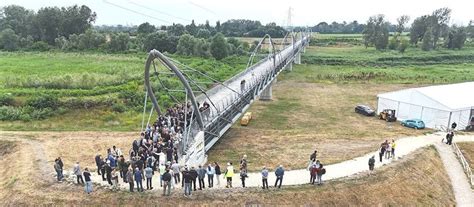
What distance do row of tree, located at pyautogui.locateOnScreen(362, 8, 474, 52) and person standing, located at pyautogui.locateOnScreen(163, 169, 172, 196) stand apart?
105109mm

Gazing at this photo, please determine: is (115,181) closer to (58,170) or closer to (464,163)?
(58,170)

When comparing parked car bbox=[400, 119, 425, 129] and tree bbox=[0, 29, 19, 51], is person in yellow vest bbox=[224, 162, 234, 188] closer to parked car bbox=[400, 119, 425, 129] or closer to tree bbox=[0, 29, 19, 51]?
parked car bbox=[400, 119, 425, 129]

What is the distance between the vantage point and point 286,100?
177ft

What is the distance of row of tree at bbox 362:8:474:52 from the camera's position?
119 metres

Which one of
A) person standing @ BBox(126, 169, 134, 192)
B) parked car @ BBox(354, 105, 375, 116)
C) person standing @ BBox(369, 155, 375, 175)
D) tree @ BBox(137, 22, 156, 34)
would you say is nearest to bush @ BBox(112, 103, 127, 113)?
person standing @ BBox(126, 169, 134, 192)

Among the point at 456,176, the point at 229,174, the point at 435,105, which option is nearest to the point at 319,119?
the point at 435,105

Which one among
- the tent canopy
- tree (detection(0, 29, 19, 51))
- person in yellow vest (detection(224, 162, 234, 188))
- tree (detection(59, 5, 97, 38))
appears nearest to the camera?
person in yellow vest (detection(224, 162, 234, 188))

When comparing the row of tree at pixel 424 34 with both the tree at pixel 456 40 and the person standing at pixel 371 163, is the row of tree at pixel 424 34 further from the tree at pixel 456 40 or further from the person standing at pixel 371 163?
the person standing at pixel 371 163

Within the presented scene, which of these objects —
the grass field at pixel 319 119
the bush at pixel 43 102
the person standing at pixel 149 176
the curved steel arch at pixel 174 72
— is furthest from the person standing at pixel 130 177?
the bush at pixel 43 102

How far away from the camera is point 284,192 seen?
22.1 metres

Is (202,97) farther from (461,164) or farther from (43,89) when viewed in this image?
(43,89)

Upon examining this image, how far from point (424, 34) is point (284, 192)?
11884cm

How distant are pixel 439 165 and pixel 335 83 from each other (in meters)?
40.2

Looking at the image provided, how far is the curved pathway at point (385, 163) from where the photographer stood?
23.8 m
